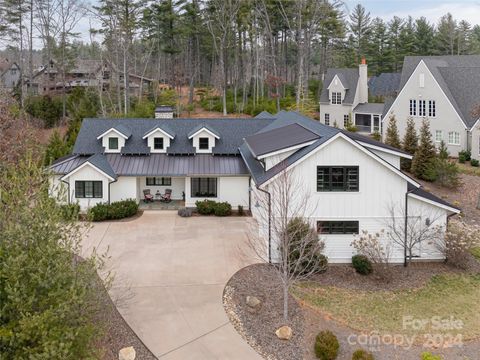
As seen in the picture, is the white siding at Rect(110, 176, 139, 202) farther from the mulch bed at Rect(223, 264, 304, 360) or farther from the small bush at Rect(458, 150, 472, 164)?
the small bush at Rect(458, 150, 472, 164)

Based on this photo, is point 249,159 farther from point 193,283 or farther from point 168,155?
point 193,283

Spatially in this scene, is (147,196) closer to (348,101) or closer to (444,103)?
(444,103)

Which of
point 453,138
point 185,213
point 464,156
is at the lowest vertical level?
point 185,213

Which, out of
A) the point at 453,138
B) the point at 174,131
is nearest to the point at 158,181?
the point at 174,131

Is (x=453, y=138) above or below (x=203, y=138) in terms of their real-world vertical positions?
above

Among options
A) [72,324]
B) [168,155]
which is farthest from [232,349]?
[168,155]

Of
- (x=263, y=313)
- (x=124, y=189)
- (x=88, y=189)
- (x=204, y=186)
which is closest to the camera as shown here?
(x=263, y=313)

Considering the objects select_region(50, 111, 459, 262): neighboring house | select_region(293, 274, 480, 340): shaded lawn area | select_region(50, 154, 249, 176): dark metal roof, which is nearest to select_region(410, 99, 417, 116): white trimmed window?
select_region(50, 111, 459, 262): neighboring house
